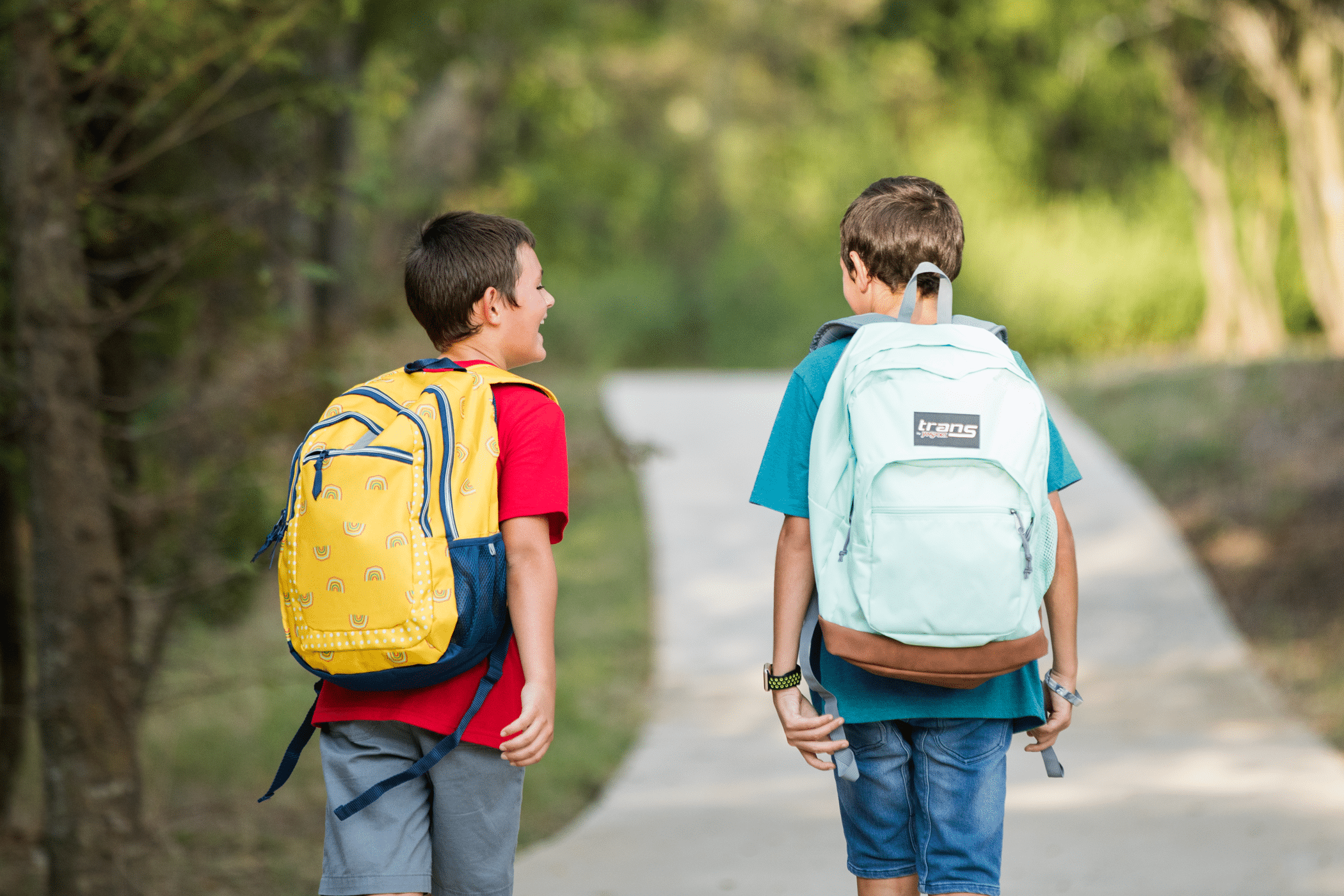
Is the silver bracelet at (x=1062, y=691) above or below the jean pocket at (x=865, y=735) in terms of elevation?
above

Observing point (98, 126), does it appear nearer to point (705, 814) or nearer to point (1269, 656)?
point (705, 814)

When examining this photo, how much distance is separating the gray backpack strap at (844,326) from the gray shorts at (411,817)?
0.91 meters

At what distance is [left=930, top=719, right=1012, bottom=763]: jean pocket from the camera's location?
7.81 feet

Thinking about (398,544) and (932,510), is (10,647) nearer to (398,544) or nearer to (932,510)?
(398,544)

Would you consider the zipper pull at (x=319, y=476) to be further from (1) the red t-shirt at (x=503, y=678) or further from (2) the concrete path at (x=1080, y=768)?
(2) the concrete path at (x=1080, y=768)

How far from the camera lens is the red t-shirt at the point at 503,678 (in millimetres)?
2203

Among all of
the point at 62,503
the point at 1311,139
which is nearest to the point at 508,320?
the point at 62,503

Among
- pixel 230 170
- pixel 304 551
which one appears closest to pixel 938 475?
pixel 304 551

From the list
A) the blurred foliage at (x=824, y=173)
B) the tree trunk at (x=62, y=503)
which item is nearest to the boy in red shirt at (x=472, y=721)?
the tree trunk at (x=62, y=503)

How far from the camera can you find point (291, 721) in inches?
269

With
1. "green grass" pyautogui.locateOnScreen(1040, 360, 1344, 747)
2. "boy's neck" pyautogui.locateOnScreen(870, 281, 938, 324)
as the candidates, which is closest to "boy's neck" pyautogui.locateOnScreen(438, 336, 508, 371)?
"boy's neck" pyautogui.locateOnScreen(870, 281, 938, 324)

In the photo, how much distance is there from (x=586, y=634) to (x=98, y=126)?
464 centimetres

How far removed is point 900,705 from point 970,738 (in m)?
0.14

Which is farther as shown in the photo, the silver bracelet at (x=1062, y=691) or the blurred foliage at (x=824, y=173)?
the blurred foliage at (x=824, y=173)
